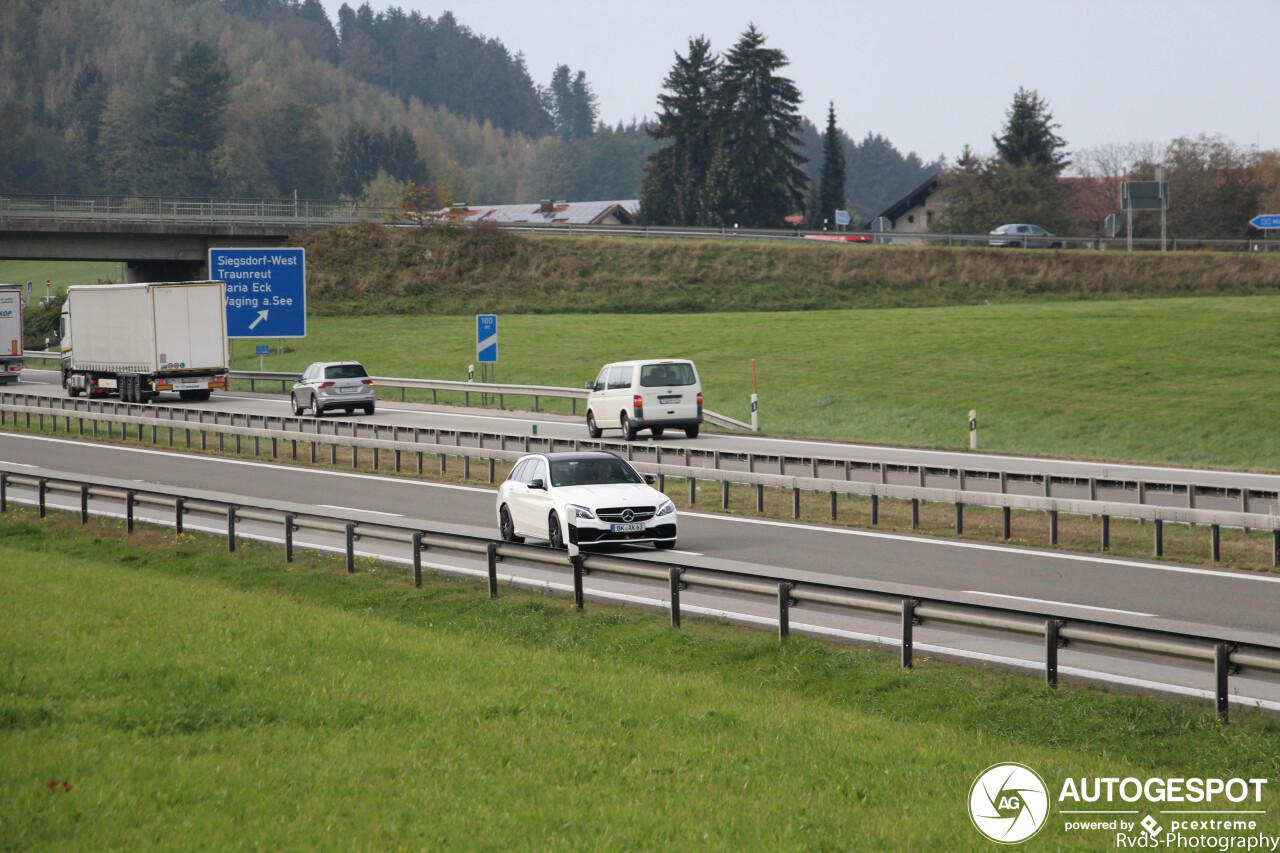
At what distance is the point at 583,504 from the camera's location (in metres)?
16.2

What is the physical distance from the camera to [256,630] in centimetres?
1159

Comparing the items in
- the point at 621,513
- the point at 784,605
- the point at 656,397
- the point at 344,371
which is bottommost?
the point at 784,605

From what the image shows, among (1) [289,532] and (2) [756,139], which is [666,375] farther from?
(2) [756,139]

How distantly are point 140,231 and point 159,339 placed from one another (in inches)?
993

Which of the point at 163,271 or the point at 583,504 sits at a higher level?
the point at 163,271

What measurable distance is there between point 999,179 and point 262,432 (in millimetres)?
65512

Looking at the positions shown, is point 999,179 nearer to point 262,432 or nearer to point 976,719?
point 262,432

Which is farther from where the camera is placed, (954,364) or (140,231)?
(140,231)

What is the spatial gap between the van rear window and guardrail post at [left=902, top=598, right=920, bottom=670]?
20.4 meters

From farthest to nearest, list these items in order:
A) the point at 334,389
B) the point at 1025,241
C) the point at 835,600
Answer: the point at 1025,241 < the point at 334,389 < the point at 835,600

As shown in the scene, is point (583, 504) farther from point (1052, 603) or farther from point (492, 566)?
point (1052, 603)

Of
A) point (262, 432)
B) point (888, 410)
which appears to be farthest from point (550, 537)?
point (888, 410)

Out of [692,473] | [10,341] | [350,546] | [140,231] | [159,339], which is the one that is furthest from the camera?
[140,231]

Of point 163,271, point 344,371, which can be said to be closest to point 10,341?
point 163,271
